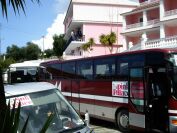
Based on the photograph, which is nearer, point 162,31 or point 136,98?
point 136,98

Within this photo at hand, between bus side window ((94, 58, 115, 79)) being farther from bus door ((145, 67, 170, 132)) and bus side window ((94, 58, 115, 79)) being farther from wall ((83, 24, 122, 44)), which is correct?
wall ((83, 24, 122, 44))

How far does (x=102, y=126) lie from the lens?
16234 mm

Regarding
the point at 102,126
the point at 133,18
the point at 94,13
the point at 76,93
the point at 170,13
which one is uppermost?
the point at 94,13

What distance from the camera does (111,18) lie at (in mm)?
61031

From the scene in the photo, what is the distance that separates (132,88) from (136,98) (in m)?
0.41

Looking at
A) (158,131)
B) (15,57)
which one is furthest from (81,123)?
(15,57)

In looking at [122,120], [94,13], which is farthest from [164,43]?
[94,13]

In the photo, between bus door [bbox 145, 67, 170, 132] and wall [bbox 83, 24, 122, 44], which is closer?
bus door [bbox 145, 67, 170, 132]

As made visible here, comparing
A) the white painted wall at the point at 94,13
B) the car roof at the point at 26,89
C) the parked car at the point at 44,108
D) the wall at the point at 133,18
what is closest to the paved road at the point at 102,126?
the car roof at the point at 26,89

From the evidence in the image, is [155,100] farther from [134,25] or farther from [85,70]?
[134,25]

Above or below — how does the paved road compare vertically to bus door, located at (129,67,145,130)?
below

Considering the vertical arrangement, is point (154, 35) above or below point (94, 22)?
below

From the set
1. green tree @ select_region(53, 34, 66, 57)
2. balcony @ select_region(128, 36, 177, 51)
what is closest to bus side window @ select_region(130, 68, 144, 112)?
balcony @ select_region(128, 36, 177, 51)

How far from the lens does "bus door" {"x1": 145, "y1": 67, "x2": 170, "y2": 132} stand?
41.9 feet
